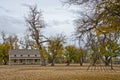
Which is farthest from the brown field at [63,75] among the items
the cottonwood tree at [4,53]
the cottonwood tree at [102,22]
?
the cottonwood tree at [4,53]

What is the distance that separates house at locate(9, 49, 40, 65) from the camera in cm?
10823

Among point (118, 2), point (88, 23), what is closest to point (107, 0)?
point (118, 2)

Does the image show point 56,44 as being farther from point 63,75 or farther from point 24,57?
point 63,75

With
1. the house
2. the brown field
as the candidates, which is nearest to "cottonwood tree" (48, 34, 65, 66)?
the house

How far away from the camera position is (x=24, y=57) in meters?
111

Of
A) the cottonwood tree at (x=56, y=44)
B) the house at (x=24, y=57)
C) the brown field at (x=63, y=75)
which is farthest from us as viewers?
the house at (x=24, y=57)

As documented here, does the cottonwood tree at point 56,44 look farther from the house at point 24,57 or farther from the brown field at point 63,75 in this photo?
the brown field at point 63,75

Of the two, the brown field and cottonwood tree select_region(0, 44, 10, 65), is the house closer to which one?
cottonwood tree select_region(0, 44, 10, 65)

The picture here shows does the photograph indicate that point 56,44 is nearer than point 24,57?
Yes

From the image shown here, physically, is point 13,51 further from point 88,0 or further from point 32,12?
point 88,0

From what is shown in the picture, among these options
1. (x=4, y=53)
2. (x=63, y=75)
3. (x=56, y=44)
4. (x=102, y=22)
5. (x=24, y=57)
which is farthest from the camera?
(x=24, y=57)

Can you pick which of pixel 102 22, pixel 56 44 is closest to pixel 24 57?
pixel 56 44

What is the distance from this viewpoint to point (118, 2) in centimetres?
2039

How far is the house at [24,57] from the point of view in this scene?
10823 centimetres
